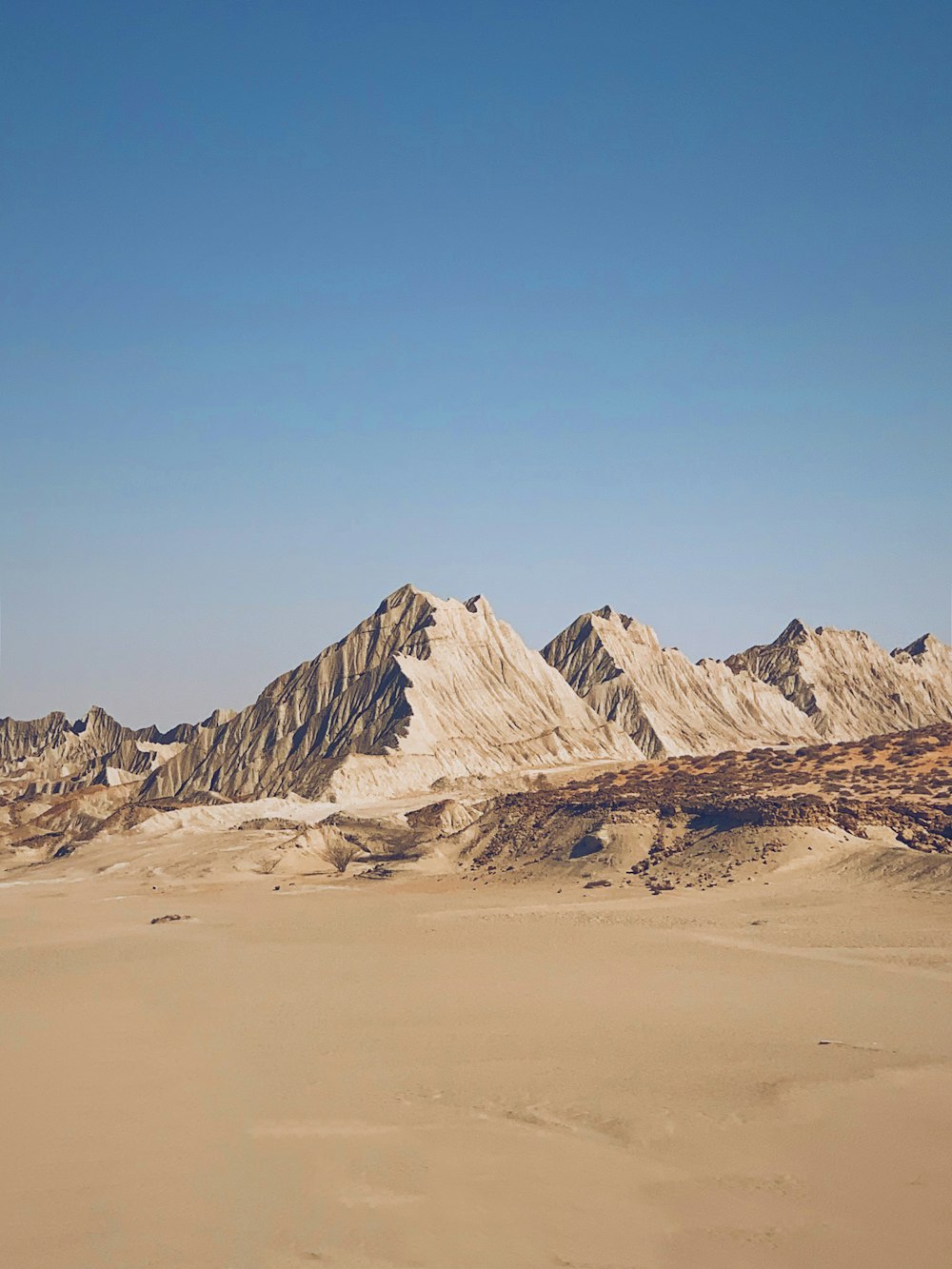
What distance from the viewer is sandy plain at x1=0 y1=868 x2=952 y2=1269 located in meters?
11.1

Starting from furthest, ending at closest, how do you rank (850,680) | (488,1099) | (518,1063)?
(850,680)
(518,1063)
(488,1099)

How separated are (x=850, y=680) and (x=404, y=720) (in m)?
85.9

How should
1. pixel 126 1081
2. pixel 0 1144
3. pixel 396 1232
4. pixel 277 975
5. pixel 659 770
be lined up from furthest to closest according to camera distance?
pixel 659 770 → pixel 277 975 → pixel 126 1081 → pixel 0 1144 → pixel 396 1232

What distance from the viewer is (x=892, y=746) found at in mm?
51312

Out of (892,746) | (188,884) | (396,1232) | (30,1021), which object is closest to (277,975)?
(30,1021)

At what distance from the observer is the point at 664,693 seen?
391ft

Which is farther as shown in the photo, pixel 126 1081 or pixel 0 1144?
pixel 126 1081

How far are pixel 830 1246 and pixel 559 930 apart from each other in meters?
19.0

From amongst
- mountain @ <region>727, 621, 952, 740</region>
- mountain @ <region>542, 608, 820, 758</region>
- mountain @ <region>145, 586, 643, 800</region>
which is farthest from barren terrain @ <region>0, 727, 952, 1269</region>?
mountain @ <region>727, 621, 952, 740</region>

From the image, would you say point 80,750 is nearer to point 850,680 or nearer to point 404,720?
point 404,720

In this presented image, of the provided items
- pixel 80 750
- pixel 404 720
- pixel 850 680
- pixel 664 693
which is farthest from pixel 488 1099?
pixel 80 750

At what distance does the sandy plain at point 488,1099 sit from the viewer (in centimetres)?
1106

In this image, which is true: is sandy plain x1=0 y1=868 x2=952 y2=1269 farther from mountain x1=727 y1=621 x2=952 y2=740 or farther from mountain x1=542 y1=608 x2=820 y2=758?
mountain x1=727 y1=621 x2=952 y2=740

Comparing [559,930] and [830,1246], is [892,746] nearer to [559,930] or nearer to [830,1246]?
[559,930]
